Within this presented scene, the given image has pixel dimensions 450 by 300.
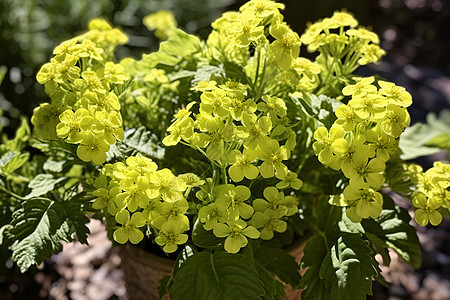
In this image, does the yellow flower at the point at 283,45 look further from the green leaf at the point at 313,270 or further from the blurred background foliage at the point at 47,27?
the blurred background foliage at the point at 47,27

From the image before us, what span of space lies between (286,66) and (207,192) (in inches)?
9.7

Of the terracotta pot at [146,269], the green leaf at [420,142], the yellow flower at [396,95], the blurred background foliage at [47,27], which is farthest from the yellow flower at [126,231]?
the blurred background foliage at [47,27]

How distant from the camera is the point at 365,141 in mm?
787

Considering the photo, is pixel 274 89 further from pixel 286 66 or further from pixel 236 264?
pixel 236 264

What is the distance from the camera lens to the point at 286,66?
0.84m

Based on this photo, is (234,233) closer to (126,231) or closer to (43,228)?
(126,231)

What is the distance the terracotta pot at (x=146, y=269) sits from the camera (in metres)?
1.00

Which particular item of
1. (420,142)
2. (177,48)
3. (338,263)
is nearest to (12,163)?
(177,48)

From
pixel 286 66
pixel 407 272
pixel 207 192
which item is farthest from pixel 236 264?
pixel 407 272

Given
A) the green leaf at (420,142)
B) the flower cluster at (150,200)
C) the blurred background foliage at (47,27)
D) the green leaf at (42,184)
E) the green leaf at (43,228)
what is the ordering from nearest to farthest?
the flower cluster at (150,200)
the green leaf at (43,228)
the green leaf at (42,184)
the green leaf at (420,142)
the blurred background foliage at (47,27)

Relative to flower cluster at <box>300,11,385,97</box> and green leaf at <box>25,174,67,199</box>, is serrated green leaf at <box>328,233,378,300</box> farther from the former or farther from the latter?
green leaf at <box>25,174,67,199</box>

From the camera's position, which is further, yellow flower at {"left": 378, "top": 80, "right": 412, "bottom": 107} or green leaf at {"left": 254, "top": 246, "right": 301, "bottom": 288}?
green leaf at {"left": 254, "top": 246, "right": 301, "bottom": 288}

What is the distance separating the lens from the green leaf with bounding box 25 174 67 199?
960 millimetres

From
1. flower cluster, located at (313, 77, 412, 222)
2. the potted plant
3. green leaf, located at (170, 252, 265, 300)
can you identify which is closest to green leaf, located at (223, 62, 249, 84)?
the potted plant
